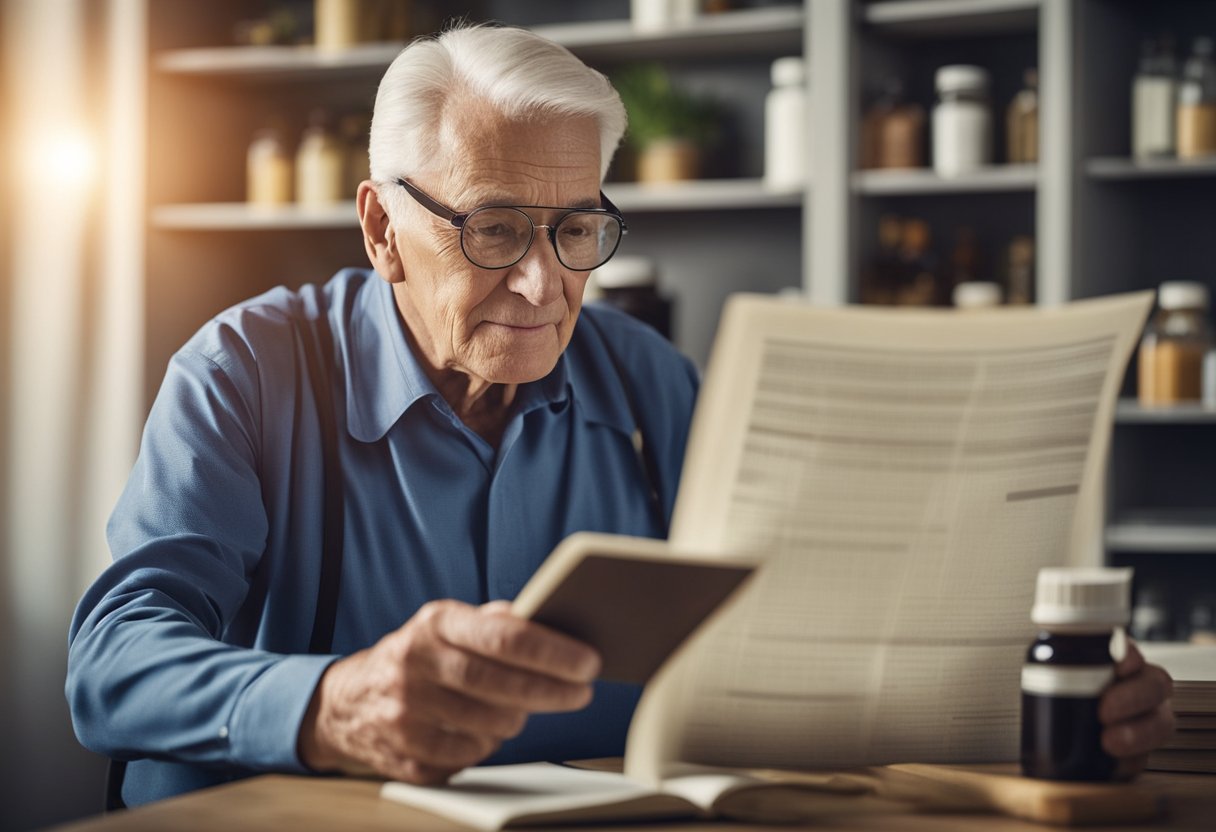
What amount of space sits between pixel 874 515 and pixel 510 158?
574 millimetres

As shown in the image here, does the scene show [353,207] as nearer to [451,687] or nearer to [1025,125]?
[1025,125]

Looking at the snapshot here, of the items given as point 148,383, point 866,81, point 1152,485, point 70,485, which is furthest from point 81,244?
Answer: point 1152,485

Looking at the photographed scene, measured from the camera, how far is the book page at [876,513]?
75 centimetres

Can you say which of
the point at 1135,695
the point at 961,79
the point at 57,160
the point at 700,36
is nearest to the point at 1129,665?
the point at 1135,695

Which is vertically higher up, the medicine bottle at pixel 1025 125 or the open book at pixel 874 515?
the medicine bottle at pixel 1025 125

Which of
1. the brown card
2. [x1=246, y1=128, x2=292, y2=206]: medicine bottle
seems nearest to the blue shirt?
the brown card

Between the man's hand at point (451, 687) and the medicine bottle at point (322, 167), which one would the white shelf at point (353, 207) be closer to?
the medicine bottle at point (322, 167)

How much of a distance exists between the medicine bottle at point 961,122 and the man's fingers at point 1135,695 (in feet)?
6.56

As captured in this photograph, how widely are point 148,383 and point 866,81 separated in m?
1.84

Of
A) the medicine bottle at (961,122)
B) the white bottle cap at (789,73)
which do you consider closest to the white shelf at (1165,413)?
the medicine bottle at (961,122)

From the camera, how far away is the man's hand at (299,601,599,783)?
713 mm

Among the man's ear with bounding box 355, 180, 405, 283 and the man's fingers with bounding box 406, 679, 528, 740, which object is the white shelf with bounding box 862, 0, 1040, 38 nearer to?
the man's ear with bounding box 355, 180, 405, 283

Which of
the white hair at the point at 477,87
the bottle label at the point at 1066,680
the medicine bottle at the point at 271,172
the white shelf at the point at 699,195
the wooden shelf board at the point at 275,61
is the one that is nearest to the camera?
the bottle label at the point at 1066,680

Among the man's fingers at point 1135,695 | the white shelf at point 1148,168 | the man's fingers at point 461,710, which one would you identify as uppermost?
the white shelf at point 1148,168
